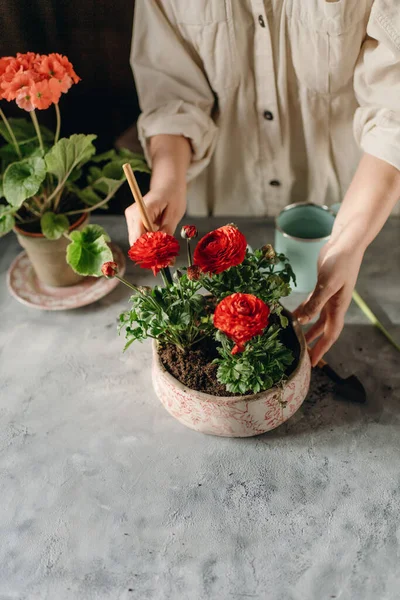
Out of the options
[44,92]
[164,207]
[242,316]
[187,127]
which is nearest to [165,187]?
[164,207]

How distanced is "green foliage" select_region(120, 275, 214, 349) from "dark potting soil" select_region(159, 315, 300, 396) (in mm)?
58

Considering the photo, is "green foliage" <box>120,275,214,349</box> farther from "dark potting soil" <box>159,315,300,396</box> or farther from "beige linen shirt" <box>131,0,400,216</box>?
"beige linen shirt" <box>131,0,400,216</box>

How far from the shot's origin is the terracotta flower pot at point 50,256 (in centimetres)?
118

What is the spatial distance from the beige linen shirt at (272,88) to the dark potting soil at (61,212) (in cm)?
21

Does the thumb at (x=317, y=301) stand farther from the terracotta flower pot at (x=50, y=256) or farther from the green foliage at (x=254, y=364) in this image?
the terracotta flower pot at (x=50, y=256)

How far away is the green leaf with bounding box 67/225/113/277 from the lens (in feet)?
3.34

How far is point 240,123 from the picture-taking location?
1295 mm

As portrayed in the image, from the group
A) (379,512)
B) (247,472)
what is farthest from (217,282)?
(379,512)

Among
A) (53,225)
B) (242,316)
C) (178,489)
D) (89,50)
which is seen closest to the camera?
(242,316)

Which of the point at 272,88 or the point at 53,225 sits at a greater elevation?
the point at 272,88

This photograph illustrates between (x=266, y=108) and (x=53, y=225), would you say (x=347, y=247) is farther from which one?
(x=53, y=225)

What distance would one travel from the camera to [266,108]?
1.24 m

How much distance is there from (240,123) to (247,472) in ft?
2.58

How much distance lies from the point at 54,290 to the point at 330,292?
642 millimetres
